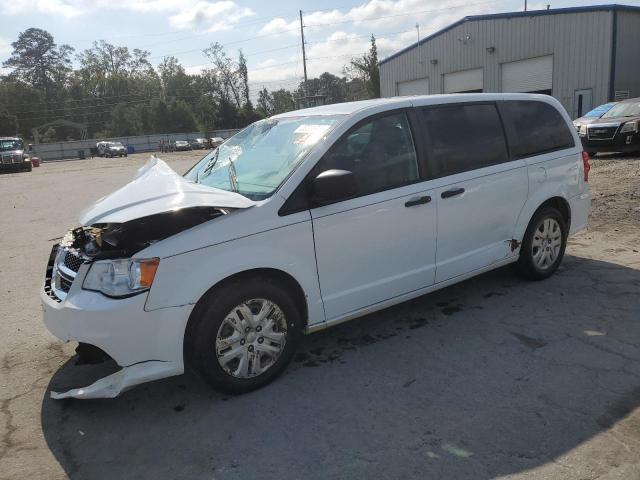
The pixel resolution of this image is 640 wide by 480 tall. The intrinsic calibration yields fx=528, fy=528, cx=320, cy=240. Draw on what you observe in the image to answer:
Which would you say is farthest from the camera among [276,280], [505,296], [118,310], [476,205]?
[505,296]

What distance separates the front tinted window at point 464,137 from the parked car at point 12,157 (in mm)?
34272

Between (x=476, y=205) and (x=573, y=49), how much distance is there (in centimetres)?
2439

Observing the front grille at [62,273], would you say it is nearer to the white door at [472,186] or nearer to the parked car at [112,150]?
the white door at [472,186]

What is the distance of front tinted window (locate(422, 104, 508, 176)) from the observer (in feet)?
14.1

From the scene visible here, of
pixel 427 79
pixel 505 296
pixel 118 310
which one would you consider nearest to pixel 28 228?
pixel 118 310

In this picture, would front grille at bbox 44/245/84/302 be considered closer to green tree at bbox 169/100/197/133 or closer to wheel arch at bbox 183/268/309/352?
wheel arch at bbox 183/268/309/352

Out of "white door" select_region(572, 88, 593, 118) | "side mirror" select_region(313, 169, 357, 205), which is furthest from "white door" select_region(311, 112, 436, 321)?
"white door" select_region(572, 88, 593, 118)

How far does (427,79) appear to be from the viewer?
3294cm

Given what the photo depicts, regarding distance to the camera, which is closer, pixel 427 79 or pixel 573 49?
pixel 573 49

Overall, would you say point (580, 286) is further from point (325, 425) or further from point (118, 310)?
→ point (118, 310)

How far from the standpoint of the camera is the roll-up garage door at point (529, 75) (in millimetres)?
26250

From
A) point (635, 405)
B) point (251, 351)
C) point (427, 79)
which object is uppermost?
point (427, 79)

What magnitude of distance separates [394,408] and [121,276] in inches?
72.2

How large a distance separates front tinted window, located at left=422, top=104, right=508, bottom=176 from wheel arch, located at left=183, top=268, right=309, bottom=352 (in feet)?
5.08
